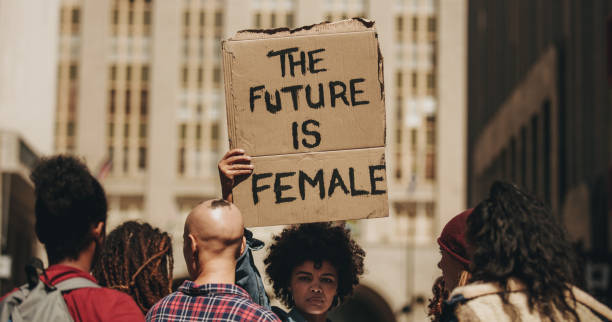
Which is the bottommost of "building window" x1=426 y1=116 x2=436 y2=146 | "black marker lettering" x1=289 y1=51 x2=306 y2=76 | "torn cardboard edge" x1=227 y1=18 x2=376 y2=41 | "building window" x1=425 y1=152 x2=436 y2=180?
"building window" x1=425 y1=152 x2=436 y2=180

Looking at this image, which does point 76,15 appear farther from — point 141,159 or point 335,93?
point 335,93

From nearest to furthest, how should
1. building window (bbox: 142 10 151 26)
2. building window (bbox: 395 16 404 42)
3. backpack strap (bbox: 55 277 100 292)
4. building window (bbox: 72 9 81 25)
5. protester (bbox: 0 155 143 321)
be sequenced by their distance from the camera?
1. backpack strap (bbox: 55 277 100 292)
2. protester (bbox: 0 155 143 321)
3. building window (bbox: 72 9 81 25)
4. building window (bbox: 395 16 404 42)
5. building window (bbox: 142 10 151 26)

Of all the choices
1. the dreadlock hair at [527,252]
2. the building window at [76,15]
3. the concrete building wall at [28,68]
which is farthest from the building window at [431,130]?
the dreadlock hair at [527,252]

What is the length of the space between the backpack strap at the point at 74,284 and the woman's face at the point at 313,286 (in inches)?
50.0

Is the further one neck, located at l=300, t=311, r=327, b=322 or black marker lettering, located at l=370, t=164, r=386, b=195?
neck, located at l=300, t=311, r=327, b=322

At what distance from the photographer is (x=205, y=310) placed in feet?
13.6

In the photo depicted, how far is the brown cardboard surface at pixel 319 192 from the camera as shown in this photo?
5.02 meters

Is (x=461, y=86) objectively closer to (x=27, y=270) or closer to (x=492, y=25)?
(x=492, y=25)

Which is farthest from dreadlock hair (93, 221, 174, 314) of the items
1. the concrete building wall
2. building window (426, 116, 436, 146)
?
building window (426, 116, 436, 146)

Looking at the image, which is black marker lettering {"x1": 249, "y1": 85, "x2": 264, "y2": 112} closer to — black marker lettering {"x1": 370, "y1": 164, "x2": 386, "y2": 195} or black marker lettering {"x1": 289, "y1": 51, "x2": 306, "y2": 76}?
black marker lettering {"x1": 289, "y1": 51, "x2": 306, "y2": 76}

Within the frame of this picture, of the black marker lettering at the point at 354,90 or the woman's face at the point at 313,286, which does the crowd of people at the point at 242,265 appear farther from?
the black marker lettering at the point at 354,90

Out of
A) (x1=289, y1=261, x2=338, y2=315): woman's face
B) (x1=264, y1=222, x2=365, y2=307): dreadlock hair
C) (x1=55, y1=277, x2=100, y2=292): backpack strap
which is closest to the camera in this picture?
(x1=55, y1=277, x2=100, y2=292): backpack strap

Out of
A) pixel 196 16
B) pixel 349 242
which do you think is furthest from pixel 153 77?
pixel 349 242

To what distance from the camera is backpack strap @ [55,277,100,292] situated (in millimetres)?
4148
